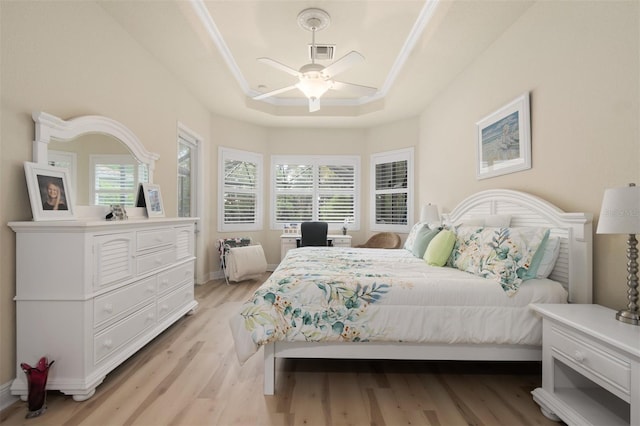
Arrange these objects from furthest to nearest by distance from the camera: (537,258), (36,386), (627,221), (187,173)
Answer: (187,173) < (537,258) < (36,386) < (627,221)

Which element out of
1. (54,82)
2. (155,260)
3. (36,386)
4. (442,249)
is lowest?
(36,386)

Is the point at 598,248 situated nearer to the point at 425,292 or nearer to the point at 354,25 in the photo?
the point at 425,292

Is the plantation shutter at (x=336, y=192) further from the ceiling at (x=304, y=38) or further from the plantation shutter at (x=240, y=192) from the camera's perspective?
the ceiling at (x=304, y=38)

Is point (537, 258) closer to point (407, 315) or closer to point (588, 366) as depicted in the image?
point (588, 366)

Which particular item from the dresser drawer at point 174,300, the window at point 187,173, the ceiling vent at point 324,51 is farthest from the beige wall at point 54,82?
the ceiling vent at point 324,51

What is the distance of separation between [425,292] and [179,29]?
3.06 meters

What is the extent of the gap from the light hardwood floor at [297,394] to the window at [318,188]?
139 inches

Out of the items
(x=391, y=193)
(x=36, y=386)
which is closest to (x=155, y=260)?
(x=36, y=386)

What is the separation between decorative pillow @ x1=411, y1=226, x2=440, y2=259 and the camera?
9.81 ft

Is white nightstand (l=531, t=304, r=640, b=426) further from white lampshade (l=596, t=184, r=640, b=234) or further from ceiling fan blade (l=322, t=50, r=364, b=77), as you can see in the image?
ceiling fan blade (l=322, t=50, r=364, b=77)

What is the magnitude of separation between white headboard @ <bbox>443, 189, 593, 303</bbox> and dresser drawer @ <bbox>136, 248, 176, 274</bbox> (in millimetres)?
3055

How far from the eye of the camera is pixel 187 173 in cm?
452

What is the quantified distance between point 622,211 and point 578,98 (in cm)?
101

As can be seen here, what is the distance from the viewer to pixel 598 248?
1943 millimetres
